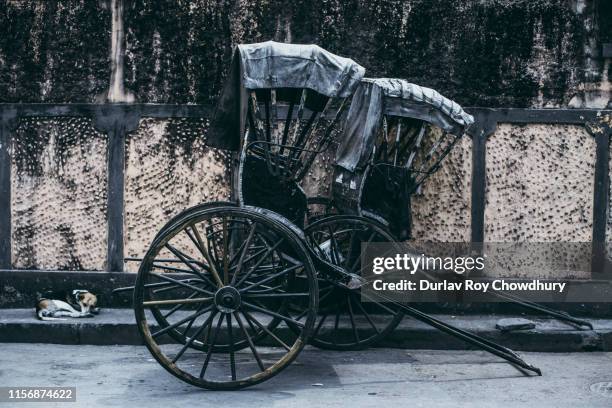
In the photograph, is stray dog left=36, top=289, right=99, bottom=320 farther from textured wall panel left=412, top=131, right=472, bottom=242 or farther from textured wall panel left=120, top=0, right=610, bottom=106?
textured wall panel left=412, top=131, right=472, bottom=242

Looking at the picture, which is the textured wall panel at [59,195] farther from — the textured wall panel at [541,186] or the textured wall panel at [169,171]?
the textured wall panel at [541,186]

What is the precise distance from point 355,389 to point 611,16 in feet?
14.3

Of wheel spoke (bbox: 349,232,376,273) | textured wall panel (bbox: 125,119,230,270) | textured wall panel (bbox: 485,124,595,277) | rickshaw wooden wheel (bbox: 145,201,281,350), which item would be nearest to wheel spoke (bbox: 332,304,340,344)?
wheel spoke (bbox: 349,232,376,273)

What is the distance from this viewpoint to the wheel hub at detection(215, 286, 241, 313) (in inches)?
213

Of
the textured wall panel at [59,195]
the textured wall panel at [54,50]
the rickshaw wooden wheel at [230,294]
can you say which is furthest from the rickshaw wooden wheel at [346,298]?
the textured wall panel at [54,50]

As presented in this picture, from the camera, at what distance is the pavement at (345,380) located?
17.2 ft

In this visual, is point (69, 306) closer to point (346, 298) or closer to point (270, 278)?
point (346, 298)

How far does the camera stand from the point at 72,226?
784cm

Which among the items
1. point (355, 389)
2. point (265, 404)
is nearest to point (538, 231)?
point (355, 389)

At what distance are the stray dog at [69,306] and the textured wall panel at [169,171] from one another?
0.77m

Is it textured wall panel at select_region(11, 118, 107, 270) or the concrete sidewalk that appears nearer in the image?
the concrete sidewalk

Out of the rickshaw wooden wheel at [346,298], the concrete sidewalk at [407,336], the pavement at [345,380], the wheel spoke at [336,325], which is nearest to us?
the pavement at [345,380]

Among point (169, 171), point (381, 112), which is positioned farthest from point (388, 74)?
point (169, 171)

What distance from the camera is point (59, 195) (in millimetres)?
7855
